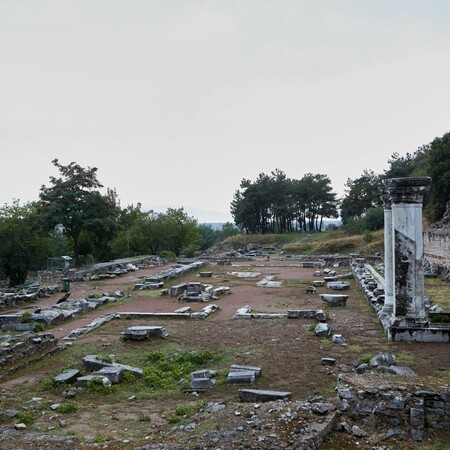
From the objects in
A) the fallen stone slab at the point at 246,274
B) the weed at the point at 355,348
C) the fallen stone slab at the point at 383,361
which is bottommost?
the fallen stone slab at the point at 246,274

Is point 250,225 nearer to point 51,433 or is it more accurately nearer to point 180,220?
point 180,220

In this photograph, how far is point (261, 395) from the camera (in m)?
7.96

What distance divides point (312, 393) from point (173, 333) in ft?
20.8

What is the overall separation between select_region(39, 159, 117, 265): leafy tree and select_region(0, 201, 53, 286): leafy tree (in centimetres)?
383

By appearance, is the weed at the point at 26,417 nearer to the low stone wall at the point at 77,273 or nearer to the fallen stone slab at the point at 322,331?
the fallen stone slab at the point at 322,331

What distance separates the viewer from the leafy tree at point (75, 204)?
32031 mm

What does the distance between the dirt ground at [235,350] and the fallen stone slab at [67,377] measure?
1.14 feet

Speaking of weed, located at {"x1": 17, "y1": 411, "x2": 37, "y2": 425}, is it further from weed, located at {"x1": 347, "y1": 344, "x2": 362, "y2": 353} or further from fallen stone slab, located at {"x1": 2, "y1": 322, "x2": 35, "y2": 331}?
fallen stone slab, located at {"x1": 2, "y1": 322, "x2": 35, "y2": 331}

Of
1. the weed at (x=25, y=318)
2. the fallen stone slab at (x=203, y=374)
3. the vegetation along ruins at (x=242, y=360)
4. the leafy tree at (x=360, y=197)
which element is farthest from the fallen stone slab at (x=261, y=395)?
the leafy tree at (x=360, y=197)

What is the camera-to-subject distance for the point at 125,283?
2661 cm

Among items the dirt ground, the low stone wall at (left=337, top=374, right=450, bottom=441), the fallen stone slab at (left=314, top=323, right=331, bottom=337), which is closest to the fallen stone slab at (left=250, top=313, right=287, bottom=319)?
the dirt ground

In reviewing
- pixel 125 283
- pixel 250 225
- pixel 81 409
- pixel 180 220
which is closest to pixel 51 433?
pixel 81 409

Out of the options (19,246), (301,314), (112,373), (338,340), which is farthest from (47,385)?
(19,246)

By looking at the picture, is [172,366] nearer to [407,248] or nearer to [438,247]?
→ [407,248]
